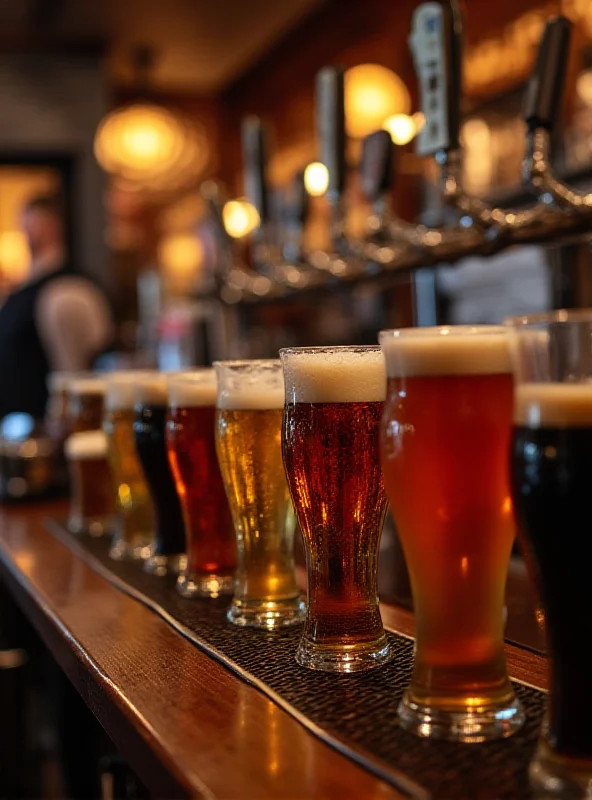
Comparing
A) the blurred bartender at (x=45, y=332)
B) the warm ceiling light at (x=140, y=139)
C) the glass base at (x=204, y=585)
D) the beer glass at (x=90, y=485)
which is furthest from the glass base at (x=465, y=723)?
the warm ceiling light at (x=140, y=139)

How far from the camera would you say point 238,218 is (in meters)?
2.91

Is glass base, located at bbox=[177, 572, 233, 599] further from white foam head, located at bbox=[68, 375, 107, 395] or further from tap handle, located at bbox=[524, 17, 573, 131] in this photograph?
white foam head, located at bbox=[68, 375, 107, 395]

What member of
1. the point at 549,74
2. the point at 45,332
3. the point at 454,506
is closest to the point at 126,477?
the point at 549,74

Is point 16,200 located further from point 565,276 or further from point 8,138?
point 565,276

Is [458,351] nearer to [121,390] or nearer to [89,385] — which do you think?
[121,390]

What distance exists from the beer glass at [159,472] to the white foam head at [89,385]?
719 mm

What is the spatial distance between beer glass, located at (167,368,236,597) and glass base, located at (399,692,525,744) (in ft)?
1.98

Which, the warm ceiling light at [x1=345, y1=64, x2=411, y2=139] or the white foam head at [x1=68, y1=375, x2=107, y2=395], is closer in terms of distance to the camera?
the white foam head at [x1=68, y1=375, x2=107, y2=395]

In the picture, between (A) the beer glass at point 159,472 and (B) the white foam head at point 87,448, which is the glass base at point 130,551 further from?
(B) the white foam head at point 87,448

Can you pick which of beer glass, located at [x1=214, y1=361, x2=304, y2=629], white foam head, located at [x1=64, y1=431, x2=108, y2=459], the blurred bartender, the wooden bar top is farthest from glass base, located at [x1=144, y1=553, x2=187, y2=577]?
the blurred bartender

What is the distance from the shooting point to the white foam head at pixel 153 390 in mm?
1579

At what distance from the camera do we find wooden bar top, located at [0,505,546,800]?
74 centimetres

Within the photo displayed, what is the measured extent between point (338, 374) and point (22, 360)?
11.6 ft

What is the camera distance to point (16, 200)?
1004 cm
